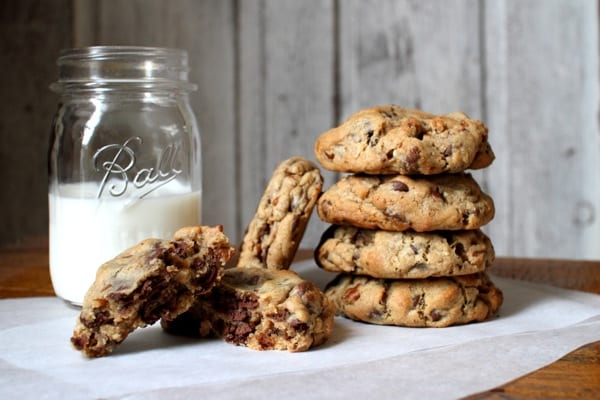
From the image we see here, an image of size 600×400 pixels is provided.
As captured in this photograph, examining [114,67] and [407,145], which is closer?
[407,145]

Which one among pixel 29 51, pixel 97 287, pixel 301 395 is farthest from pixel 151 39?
pixel 301 395

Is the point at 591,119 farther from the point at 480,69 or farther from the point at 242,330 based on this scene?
the point at 242,330

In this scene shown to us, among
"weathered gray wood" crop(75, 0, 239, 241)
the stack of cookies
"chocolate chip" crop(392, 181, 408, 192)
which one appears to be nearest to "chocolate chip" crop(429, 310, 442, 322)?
the stack of cookies

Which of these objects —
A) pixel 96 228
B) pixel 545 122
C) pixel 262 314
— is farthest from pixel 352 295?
pixel 545 122

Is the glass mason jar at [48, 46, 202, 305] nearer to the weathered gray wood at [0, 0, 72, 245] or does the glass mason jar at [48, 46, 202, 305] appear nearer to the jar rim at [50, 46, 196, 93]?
the jar rim at [50, 46, 196, 93]

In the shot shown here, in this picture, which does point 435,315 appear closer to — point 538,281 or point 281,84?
point 538,281

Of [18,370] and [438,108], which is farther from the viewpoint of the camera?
[438,108]
